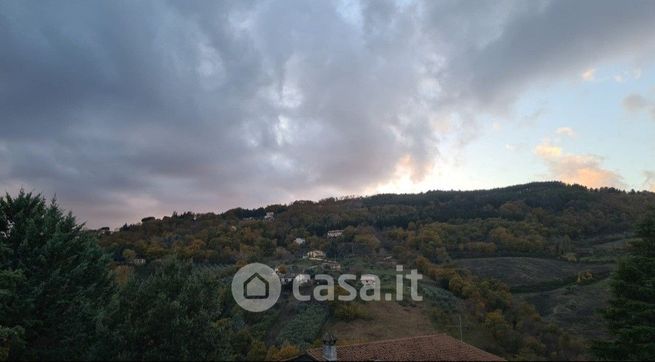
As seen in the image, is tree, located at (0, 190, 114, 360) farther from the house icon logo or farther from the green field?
the green field

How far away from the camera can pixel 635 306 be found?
2122 cm

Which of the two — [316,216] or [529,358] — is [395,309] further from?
[316,216]

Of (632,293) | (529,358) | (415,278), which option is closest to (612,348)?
(632,293)

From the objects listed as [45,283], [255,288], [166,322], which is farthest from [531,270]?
[45,283]

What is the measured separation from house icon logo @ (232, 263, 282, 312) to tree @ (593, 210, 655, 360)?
33.5m

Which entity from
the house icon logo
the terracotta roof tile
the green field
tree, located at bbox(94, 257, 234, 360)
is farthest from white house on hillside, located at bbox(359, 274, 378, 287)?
tree, located at bbox(94, 257, 234, 360)

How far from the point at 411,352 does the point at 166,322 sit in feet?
35.7

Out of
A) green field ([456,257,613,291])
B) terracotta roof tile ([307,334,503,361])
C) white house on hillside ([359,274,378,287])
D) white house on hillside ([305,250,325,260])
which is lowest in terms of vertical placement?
terracotta roof tile ([307,334,503,361])

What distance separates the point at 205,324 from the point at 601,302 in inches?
1761

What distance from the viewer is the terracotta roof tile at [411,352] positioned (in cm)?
1988

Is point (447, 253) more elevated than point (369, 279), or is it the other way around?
point (447, 253)

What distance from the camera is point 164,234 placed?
9412 cm

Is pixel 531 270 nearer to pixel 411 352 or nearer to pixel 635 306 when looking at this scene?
pixel 635 306

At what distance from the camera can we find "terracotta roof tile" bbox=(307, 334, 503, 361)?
65.2 ft
